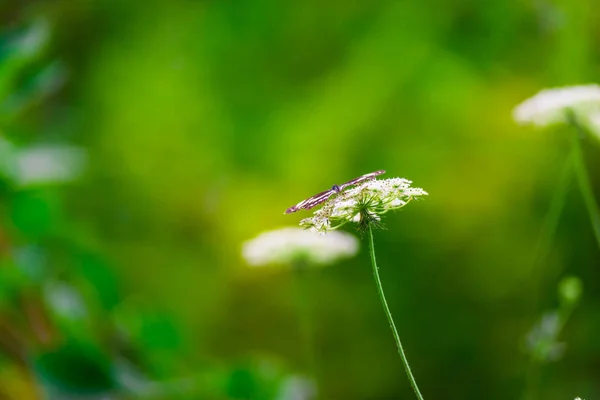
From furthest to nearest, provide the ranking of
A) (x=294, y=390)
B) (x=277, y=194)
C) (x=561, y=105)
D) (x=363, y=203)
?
(x=277, y=194), (x=294, y=390), (x=561, y=105), (x=363, y=203)

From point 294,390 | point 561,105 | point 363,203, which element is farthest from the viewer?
point 294,390

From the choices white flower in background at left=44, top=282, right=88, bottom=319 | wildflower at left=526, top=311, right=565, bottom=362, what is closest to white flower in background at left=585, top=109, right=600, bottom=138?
wildflower at left=526, top=311, right=565, bottom=362

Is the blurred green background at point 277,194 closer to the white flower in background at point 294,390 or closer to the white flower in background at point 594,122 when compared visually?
the white flower in background at point 294,390

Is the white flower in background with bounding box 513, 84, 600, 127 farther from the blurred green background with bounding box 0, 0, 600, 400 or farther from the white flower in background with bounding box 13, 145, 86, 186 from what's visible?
the white flower in background with bounding box 13, 145, 86, 186

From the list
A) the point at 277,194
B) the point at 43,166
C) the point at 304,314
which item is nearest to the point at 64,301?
the point at 43,166

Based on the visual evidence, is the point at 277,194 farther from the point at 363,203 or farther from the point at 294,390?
the point at 363,203

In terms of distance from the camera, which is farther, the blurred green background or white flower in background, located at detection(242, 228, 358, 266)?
the blurred green background
